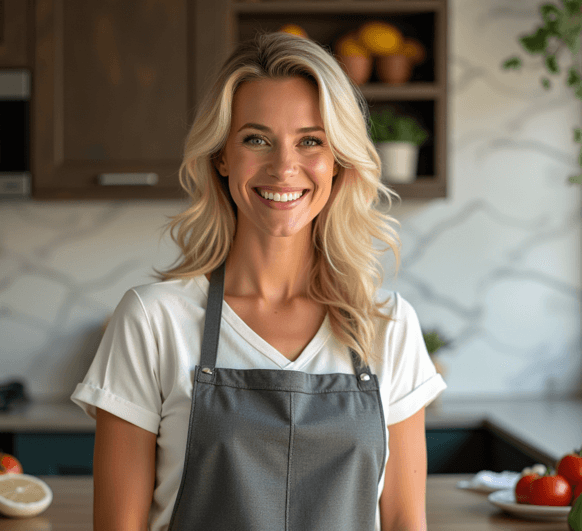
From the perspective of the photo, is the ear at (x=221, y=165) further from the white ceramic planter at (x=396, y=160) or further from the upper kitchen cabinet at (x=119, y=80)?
the white ceramic planter at (x=396, y=160)

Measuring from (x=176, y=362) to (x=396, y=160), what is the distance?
169 centimetres

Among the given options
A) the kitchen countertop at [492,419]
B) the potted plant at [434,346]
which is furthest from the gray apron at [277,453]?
the potted plant at [434,346]

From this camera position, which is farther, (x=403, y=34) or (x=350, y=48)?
(x=403, y=34)

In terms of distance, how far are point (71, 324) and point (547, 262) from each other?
6.93ft

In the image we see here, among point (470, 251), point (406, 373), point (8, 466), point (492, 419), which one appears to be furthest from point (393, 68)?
point (8, 466)

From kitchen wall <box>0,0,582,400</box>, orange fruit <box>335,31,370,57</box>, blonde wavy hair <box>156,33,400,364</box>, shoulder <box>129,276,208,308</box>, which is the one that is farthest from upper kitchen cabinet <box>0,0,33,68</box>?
shoulder <box>129,276,208,308</box>

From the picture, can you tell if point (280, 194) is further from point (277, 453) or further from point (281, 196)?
point (277, 453)

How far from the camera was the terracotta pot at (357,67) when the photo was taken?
2.68 m

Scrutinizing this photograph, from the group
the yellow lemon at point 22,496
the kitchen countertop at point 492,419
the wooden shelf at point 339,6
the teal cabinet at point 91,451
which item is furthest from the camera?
the wooden shelf at point 339,6

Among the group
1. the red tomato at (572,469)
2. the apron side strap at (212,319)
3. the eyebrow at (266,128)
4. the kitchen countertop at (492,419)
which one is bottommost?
the kitchen countertop at (492,419)

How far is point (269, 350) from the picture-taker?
4.05 ft

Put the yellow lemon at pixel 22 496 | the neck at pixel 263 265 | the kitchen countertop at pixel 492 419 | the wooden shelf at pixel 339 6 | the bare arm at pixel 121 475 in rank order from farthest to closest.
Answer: the wooden shelf at pixel 339 6, the kitchen countertop at pixel 492 419, the yellow lemon at pixel 22 496, the neck at pixel 263 265, the bare arm at pixel 121 475

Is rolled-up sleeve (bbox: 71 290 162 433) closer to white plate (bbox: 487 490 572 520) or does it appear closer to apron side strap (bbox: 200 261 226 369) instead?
apron side strap (bbox: 200 261 226 369)

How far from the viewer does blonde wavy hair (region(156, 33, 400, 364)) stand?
4.05 ft
